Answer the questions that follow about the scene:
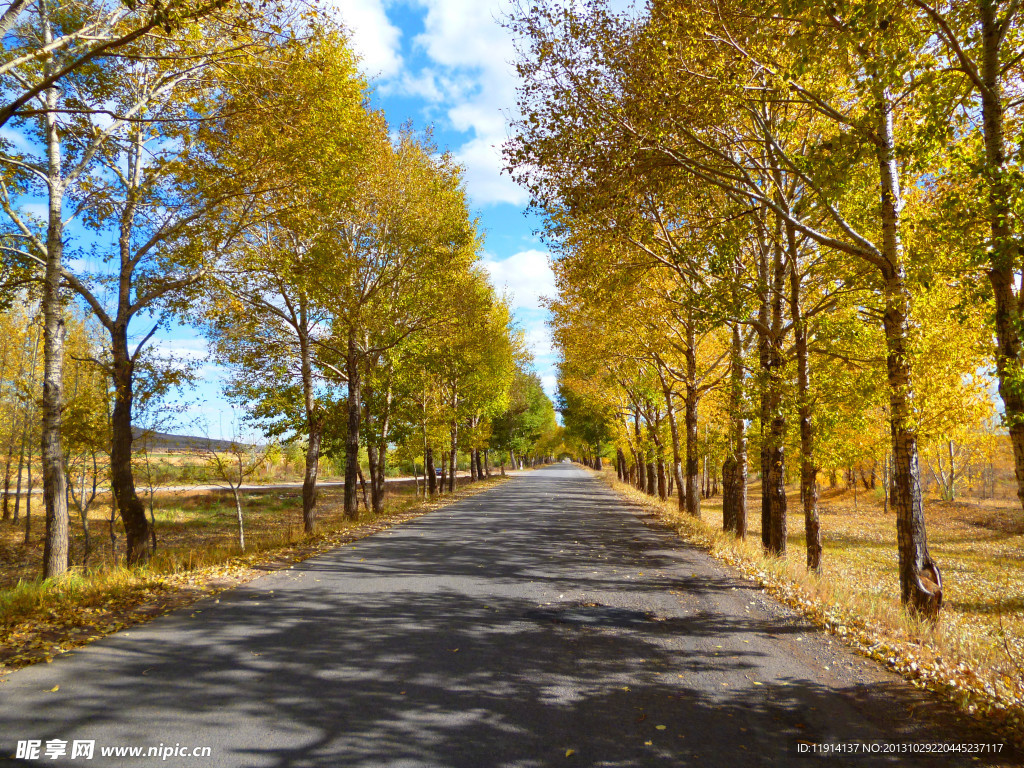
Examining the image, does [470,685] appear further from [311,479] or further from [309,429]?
[309,429]

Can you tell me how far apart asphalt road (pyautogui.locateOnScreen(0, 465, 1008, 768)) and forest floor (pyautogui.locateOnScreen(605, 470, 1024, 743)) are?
45 cm

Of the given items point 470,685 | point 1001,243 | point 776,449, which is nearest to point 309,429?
point 470,685

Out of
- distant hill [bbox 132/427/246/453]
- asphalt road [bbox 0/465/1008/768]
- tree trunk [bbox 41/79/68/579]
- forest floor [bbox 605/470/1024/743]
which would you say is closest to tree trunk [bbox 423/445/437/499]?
forest floor [bbox 605/470/1024/743]

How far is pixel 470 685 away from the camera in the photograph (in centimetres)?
468

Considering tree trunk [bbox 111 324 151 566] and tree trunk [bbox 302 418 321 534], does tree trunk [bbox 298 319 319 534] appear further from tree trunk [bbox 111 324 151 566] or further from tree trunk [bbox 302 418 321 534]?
tree trunk [bbox 111 324 151 566]

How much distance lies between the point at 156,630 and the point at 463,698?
3858mm

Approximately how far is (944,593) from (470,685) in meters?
14.7

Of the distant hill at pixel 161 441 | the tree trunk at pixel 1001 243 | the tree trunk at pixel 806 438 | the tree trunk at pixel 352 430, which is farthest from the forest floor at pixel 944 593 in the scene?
the distant hill at pixel 161 441

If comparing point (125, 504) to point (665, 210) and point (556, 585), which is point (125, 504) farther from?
point (665, 210)

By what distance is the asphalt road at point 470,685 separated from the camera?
3.74m

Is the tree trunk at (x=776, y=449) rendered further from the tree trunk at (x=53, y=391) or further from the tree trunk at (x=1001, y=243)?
the tree trunk at (x=53, y=391)

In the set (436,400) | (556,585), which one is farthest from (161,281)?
(436,400)

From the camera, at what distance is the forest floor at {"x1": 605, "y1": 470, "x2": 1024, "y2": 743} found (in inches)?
199

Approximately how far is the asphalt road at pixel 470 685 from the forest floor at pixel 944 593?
0.45 m
